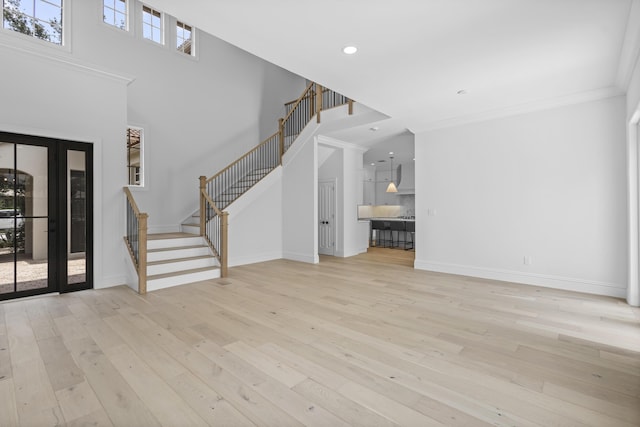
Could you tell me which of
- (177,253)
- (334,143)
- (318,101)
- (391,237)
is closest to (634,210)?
(334,143)

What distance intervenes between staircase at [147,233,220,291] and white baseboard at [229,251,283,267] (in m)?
0.73

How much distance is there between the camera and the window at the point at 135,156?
667 centimetres

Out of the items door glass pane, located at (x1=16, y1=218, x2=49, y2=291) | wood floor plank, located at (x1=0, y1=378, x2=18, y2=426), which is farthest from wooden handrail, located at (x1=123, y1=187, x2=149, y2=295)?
wood floor plank, located at (x1=0, y1=378, x2=18, y2=426)

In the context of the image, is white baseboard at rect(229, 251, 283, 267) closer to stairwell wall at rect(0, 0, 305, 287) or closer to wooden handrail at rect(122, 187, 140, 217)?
stairwell wall at rect(0, 0, 305, 287)

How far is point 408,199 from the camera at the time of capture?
1186 centimetres

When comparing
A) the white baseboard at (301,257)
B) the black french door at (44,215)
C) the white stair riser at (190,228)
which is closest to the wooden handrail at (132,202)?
the black french door at (44,215)

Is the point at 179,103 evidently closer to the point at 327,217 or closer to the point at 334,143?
the point at 334,143

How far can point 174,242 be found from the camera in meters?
5.71

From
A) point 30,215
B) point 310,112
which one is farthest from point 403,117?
point 30,215

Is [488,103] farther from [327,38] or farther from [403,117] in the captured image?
[327,38]

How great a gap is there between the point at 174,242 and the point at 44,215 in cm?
188

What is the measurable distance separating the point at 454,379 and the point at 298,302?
220 cm

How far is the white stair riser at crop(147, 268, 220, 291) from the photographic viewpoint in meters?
4.63

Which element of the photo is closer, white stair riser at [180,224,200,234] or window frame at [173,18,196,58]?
white stair riser at [180,224,200,234]
